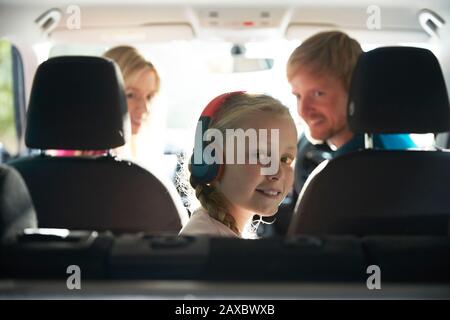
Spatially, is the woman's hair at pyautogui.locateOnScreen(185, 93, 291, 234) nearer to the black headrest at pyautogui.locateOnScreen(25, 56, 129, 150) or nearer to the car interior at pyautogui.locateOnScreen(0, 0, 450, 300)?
the car interior at pyautogui.locateOnScreen(0, 0, 450, 300)

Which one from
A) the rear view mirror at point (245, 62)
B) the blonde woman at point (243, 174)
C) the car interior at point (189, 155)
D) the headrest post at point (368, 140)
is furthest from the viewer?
the rear view mirror at point (245, 62)

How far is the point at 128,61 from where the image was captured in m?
1.89

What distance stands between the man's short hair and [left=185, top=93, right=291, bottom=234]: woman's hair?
0.67ft

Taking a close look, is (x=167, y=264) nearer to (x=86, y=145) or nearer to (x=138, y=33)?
(x=86, y=145)

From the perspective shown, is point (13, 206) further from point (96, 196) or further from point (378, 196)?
point (378, 196)

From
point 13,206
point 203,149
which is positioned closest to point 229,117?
point 203,149

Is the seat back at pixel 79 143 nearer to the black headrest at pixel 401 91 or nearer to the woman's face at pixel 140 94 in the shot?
the woman's face at pixel 140 94

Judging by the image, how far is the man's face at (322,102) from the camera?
1830 mm

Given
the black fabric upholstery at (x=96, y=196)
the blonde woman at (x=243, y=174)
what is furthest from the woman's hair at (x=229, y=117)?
the black fabric upholstery at (x=96, y=196)

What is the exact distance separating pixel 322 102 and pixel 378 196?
0.30m

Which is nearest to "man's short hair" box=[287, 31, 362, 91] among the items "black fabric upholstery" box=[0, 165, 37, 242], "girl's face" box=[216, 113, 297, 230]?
"girl's face" box=[216, 113, 297, 230]

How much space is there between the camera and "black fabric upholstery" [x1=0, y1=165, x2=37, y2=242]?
1.50 m

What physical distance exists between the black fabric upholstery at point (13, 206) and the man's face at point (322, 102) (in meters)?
0.69
